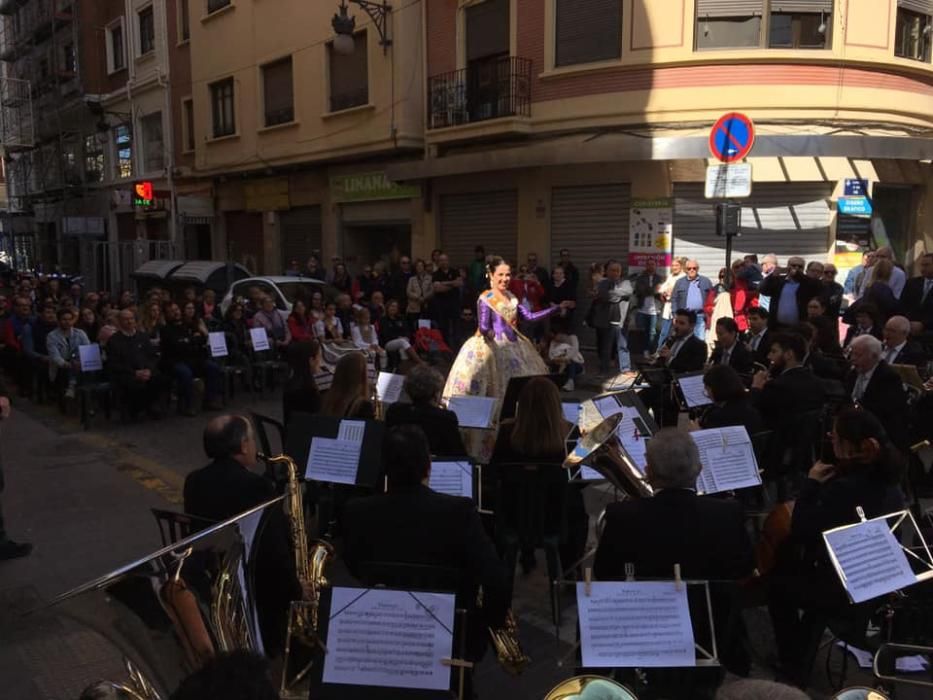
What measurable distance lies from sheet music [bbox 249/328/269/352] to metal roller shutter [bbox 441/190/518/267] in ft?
21.2

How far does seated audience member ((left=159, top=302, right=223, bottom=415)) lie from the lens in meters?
9.95

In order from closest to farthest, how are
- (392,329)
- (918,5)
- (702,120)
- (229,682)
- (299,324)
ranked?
(229,682) → (299,324) → (392,329) → (702,120) → (918,5)

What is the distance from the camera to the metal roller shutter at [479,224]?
52.3ft

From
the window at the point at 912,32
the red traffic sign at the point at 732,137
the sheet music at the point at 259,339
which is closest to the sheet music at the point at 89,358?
the sheet music at the point at 259,339

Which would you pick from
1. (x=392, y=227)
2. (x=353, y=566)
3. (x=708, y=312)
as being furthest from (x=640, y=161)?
(x=353, y=566)

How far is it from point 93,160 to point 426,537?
3238 centimetres

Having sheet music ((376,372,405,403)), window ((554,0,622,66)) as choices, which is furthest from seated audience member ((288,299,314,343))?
window ((554,0,622,66))

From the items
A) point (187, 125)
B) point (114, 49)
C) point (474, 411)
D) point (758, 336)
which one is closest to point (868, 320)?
point (758, 336)

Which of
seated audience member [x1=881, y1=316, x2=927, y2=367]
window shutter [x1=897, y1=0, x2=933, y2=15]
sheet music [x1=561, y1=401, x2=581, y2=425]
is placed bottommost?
sheet music [x1=561, y1=401, x2=581, y2=425]

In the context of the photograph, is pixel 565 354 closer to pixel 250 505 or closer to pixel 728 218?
pixel 728 218

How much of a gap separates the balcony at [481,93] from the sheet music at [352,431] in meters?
11.2

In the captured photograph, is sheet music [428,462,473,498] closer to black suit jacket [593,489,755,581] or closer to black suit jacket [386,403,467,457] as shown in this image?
black suit jacket [386,403,467,457]

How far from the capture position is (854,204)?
1313cm

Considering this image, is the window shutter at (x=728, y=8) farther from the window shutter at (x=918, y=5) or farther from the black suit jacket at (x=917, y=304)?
the black suit jacket at (x=917, y=304)
